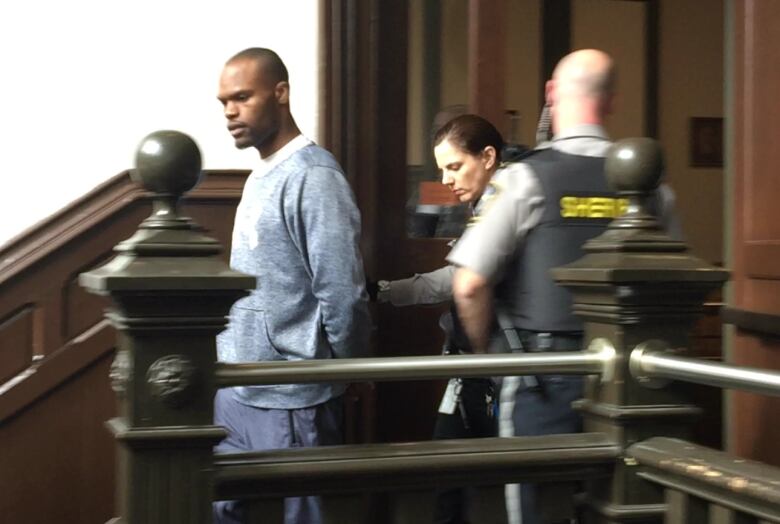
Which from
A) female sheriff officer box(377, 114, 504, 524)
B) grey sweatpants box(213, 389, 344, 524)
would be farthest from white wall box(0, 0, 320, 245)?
grey sweatpants box(213, 389, 344, 524)

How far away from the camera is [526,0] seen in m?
5.40

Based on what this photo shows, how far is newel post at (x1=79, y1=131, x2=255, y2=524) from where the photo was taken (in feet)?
4.46

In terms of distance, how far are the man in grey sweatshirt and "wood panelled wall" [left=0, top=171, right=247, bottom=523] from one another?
77cm

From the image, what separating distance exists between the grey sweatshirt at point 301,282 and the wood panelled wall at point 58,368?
2.64 ft

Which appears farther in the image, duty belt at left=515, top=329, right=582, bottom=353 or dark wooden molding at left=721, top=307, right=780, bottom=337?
dark wooden molding at left=721, top=307, right=780, bottom=337

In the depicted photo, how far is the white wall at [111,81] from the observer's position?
9.97 ft

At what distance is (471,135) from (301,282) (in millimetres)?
610

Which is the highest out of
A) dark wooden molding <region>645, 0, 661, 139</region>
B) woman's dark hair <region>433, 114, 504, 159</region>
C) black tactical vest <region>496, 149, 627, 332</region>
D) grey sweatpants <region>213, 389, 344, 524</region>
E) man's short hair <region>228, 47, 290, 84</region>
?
dark wooden molding <region>645, 0, 661, 139</region>

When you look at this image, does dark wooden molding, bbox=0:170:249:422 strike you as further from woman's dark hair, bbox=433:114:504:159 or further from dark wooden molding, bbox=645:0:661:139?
dark wooden molding, bbox=645:0:661:139

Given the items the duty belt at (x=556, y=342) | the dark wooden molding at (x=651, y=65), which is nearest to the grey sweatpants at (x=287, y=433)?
the duty belt at (x=556, y=342)

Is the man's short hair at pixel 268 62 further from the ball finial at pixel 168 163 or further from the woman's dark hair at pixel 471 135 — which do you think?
the ball finial at pixel 168 163

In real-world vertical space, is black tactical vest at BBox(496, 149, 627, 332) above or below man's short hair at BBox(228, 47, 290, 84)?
below

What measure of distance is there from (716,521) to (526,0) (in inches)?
173

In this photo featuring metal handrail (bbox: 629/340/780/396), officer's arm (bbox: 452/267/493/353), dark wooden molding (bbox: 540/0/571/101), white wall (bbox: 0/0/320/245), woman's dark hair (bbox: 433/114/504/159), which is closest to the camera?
→ metal handrail (bbox: 629/340/780/396)
